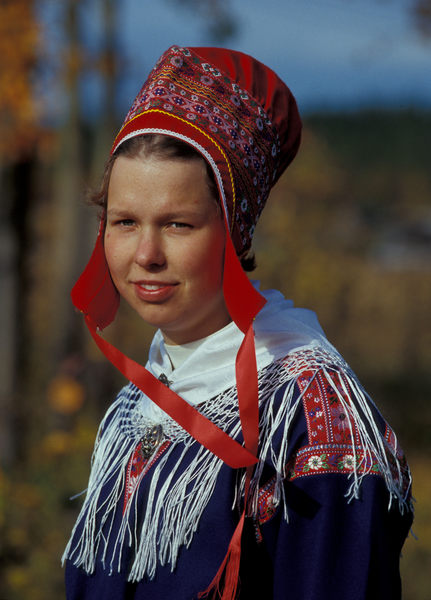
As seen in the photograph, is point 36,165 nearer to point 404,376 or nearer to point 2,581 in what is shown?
point 2,581

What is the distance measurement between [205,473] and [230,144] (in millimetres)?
692

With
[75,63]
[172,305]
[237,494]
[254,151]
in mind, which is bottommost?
[237,494]

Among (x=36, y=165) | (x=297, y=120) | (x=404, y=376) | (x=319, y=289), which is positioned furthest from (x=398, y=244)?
(x=297, y=120)

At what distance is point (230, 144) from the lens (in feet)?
5.16

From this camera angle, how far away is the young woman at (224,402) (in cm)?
145

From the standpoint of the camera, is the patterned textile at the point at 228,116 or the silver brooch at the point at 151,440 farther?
the silver brooch at the point at 151,440

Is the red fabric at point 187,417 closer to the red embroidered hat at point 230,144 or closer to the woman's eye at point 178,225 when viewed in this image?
the red embroidered hat at point 230,144

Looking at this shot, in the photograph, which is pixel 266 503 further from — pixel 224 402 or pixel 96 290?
pixel 96 290

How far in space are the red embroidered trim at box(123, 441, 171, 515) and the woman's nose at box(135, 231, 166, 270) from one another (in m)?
0.43

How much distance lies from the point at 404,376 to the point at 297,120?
9580mm

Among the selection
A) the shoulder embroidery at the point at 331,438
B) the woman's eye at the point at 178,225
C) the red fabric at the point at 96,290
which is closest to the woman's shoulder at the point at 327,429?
the shoulder embroidery at the point at 331,438

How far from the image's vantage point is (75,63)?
6.20 metres

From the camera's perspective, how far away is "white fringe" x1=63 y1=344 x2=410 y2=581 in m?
1.49

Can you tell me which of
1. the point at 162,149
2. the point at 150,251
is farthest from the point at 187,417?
the point at 162,149
